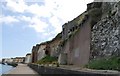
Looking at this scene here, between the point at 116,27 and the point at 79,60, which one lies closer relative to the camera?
the point at 116,27

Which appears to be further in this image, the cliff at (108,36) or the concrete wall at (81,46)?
the concrete wall at (81,46)

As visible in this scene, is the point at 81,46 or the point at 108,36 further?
Result: the point at 81,46

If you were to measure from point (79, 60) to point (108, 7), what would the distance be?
6444mm

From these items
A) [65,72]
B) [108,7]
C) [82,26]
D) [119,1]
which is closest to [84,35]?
[82,26]

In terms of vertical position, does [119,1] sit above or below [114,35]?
above

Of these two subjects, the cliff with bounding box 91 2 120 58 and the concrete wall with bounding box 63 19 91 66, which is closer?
the cliff with bounding box 91 2 120 58

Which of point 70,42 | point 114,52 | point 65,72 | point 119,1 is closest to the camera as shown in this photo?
point 65,72

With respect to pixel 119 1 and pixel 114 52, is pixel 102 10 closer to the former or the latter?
pixel 119 1

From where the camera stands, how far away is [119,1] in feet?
49.1

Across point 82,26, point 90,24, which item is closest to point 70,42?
point 82,26

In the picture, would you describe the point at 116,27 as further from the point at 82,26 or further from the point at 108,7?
the point at 82,26

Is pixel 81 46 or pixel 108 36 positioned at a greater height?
pixel 81 46

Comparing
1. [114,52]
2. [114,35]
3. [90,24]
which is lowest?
[114,52]

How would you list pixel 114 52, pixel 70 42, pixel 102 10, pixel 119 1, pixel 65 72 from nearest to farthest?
pixel 65 72, pixel 114 52, pixel 119 1, pixel 102 10, pixel 70 42
